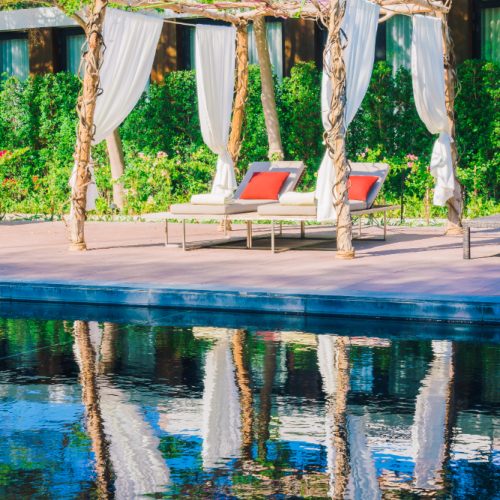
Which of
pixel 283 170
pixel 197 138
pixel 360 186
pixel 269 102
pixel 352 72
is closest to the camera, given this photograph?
pixel 352 72

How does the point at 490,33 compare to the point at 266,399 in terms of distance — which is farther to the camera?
the point at 490,33

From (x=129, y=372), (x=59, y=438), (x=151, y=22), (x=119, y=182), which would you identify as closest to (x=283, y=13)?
(x=151, y=22)

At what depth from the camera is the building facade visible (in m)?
21.9

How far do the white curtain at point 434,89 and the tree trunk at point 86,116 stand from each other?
3.87 metres

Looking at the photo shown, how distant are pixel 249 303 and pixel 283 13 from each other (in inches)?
262

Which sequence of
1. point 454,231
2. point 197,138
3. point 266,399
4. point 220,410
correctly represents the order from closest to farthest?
1. point 220,410
2. point 266,399
3. point 454,231
4. point 197,138

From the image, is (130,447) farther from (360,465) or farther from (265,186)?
(265,186)

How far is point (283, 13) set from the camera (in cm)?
1673

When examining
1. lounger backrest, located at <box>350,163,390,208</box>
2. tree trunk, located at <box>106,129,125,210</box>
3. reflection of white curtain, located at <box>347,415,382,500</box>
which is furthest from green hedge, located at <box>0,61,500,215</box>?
reflection of white curtain, located at <box>347,415,382,500</box>

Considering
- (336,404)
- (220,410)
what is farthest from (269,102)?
(220,410)

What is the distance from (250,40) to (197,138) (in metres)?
2.72

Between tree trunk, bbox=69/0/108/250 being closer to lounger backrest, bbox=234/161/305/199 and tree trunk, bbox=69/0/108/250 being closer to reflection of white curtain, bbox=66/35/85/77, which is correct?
lounger backrest, bbox=234/161/305/199

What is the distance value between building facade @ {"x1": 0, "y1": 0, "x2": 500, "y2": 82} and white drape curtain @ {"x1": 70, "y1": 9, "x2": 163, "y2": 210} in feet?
19.1

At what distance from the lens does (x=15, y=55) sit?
27859 millimetres
